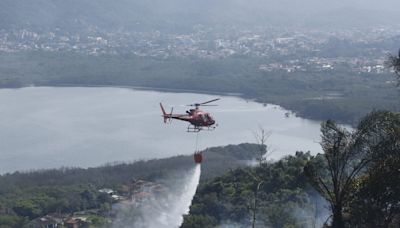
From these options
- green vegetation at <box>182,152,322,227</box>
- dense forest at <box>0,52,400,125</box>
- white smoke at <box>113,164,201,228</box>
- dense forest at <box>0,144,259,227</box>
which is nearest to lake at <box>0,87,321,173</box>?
dense forest at <box>0,52,400,125</box>

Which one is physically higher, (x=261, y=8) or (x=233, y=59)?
(x=261, y=8)

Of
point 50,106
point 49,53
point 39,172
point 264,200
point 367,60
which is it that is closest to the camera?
point 264,200

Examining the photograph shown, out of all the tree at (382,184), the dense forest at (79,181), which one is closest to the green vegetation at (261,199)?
the dense forest at (79,181)

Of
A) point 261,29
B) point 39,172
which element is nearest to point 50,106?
point 39,172

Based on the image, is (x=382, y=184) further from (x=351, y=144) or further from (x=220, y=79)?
(x=220, y=79)

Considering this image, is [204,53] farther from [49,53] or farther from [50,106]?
[50,106]

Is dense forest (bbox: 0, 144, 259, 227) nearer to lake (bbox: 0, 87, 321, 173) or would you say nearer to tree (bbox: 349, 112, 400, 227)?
lake (bbox: 0, 87, 321, 173)
